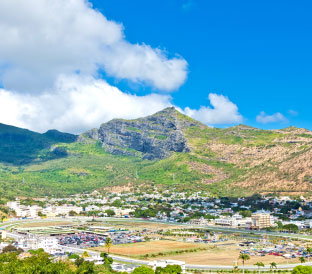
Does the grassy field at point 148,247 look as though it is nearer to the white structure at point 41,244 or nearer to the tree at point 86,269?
the white structure at point 41,244

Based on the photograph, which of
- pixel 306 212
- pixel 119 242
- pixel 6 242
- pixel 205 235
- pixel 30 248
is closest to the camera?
pixel 30 248

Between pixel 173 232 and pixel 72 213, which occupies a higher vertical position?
pixel 72 213

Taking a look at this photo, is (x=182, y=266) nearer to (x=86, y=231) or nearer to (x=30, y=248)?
(x=30, y=248)

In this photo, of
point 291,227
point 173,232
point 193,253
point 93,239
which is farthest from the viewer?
point 291,227

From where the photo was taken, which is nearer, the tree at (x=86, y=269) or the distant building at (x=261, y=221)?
the tree at (x=86, y=269)

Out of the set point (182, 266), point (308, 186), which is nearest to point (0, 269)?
point (182, 266)

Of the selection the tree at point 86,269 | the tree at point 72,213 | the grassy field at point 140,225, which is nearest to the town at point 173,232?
the grassy field at point 140,225

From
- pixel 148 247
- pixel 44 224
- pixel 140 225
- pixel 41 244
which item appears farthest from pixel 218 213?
pixel 41 244

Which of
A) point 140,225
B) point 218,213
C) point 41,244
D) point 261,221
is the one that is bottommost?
point 41,244

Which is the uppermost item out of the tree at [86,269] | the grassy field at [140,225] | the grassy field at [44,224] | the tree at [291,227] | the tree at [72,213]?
the tree at [72,213]

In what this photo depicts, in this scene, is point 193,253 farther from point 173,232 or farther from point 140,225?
point 140,225

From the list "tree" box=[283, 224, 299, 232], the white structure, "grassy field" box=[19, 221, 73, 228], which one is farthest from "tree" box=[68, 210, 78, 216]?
"tree" box=[283, 224, 299, 232]
